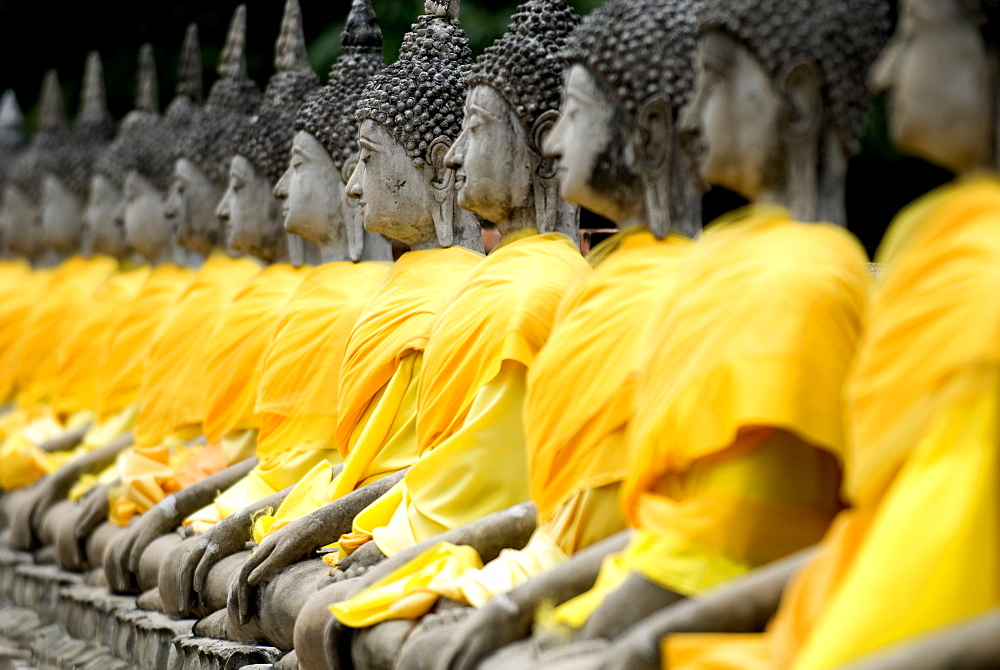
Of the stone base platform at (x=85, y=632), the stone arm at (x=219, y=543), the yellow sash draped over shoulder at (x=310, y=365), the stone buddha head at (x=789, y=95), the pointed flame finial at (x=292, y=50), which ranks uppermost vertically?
the stone buddha head at (x=789, y=95)

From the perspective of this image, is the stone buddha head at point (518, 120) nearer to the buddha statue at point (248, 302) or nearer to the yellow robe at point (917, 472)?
the buddha statue at point (248, 302)

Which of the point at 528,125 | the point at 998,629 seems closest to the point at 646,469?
the point at 998,629

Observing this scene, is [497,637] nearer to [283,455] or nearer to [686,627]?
[686,627]

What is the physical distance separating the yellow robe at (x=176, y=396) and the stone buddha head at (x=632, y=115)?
3.06 m

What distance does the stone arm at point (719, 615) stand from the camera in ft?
10.2

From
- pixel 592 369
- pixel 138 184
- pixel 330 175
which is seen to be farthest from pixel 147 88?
pixel 592 369

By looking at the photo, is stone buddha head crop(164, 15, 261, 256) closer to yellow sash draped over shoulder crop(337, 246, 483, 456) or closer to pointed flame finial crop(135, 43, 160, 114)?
pointed flame finial crop(135, 43, 160, 114)

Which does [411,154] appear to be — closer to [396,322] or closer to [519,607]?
[396,322]

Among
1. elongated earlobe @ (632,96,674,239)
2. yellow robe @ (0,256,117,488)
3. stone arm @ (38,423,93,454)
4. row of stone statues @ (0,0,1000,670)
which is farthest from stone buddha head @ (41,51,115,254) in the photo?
elongated earlobe @ (632,96,674,239)

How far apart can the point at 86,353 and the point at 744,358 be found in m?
6.25

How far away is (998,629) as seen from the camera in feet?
8.60

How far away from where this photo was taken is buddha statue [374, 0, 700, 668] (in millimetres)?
3900

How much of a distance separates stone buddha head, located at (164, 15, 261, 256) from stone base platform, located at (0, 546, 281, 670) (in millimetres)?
1750

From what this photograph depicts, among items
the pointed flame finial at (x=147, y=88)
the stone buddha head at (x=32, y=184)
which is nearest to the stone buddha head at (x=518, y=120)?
the pointed flame finial at (x=147, y=88)
